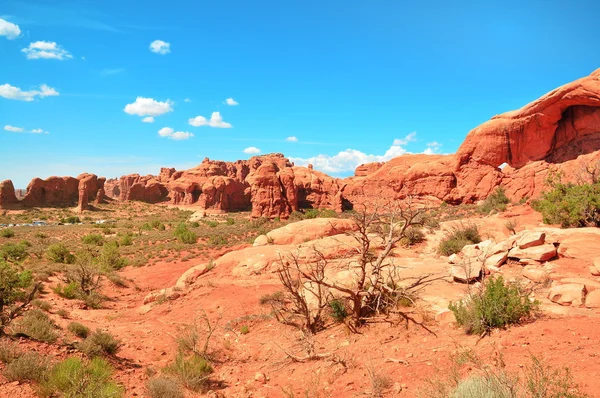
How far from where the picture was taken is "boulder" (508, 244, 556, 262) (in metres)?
9.41

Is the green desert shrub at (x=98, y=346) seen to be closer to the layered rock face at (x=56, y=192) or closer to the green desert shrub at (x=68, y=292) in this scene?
the green desert shrub at (x=68, y=292)

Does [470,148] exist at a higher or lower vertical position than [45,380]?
higher

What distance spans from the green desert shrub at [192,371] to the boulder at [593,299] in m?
7.50

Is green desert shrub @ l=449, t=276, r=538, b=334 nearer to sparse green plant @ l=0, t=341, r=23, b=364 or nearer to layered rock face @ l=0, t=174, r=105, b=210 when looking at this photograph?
sparse green plant @ l=0, t=341, r=23, b=364

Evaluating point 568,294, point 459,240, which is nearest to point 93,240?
point 459,240

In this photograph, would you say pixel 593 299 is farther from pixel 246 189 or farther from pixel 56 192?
pixel 56 192

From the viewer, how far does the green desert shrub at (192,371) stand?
6.54 metres

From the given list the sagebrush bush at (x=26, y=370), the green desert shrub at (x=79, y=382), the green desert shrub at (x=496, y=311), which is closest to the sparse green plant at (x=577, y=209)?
the green desert shrub at (x=496, y=311)

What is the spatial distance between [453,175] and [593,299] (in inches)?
1241

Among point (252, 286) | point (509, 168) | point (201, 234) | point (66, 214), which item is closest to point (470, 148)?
point (509, 168)

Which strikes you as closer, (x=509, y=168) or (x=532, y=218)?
(x=532, y=218)

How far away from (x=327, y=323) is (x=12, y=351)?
256 inches

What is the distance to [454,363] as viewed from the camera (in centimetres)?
542

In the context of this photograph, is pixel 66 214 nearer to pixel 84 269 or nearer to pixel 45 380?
pixel 84 269
